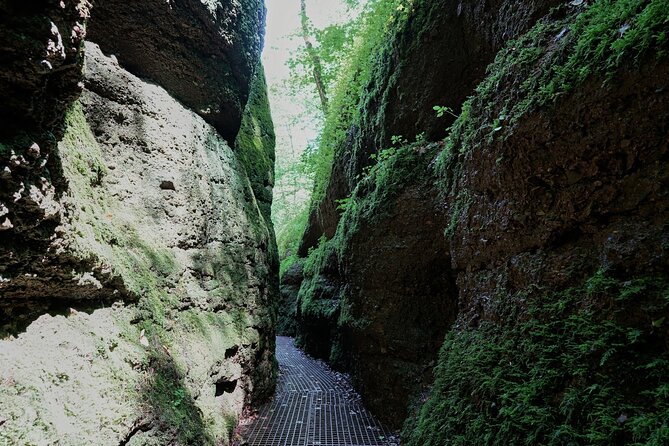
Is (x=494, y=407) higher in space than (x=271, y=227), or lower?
lower

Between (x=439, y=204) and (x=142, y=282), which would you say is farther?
(x=439, y=204)

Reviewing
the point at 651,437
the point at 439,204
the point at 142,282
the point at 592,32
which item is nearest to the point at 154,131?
the point at 142,282

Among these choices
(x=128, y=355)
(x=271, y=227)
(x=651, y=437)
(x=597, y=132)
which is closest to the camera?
(x=651, y=437)

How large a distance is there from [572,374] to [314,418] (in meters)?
4.64

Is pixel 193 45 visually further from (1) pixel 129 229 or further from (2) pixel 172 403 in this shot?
(2) pixel 172 403

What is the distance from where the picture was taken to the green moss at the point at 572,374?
2.39 metres

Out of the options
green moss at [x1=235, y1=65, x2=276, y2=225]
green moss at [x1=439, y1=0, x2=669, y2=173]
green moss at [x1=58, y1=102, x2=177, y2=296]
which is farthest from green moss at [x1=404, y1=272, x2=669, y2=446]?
green moss at [x1=235, y1=65, x2=276, y2=225]

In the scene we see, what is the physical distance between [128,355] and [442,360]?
152 inches

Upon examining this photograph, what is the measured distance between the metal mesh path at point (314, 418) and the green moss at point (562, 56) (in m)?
4.72

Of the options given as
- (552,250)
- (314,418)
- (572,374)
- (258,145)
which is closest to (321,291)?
(258,145)

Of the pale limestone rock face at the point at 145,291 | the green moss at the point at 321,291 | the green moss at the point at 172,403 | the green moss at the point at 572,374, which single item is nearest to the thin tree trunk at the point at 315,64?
the green moss at the point at 321,291

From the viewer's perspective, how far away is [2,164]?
227cm

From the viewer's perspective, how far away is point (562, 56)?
3.71 meters

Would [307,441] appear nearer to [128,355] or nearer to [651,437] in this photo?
[128,355]
